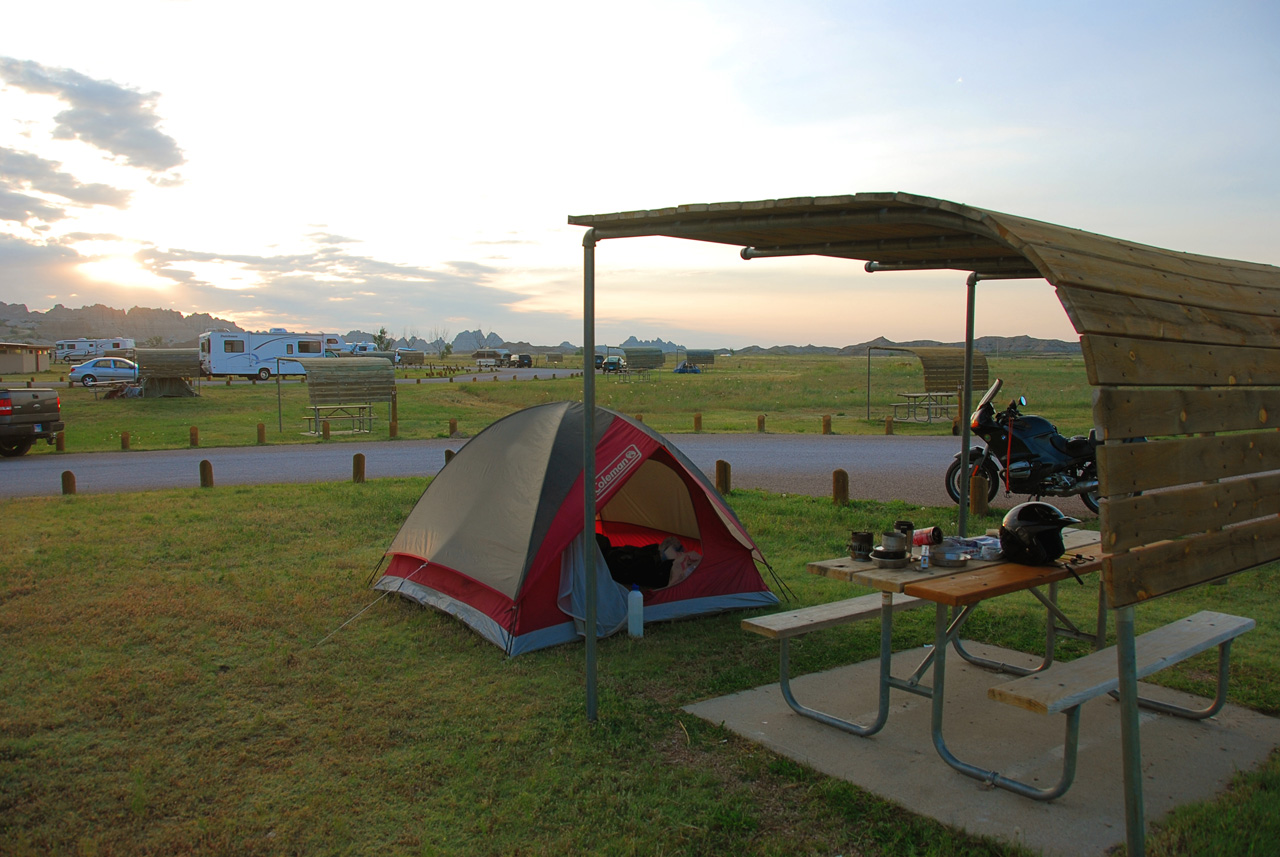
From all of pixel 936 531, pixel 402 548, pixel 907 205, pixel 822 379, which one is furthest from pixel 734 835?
pixel 822 379

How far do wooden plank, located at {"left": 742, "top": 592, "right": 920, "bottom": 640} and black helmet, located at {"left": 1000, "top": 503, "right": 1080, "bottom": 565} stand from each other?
0.78 metres

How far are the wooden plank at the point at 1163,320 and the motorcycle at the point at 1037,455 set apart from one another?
232 inches

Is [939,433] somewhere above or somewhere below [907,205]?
below

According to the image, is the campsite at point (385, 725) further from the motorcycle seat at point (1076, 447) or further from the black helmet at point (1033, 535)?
the motorcycle seat at point (1076, 447)

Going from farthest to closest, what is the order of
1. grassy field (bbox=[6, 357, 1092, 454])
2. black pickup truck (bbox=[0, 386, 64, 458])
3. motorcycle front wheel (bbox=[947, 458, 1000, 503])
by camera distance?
grassy field (bbox=[6, 357, 1092, 454]) < black pickup truck (bbox=[0, 386, 64, 458]) < motorcycle front wheel (bbox=[947, 458, 1000, 503])

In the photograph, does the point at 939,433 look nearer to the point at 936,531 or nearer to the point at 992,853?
the point at 936,531

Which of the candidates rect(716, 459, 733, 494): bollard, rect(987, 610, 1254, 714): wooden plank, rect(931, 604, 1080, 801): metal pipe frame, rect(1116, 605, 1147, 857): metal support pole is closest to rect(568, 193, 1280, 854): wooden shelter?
rect(1116, 605, 1147, 857): metal support pole

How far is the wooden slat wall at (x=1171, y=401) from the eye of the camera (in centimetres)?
312

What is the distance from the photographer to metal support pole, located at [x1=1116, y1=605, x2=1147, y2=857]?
3.18m

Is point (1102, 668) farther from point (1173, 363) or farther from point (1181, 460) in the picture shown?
point (1173, 363)

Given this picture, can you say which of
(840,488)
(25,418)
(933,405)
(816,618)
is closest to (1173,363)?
(816,618)

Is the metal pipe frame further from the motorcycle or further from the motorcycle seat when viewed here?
the motorcycle seat

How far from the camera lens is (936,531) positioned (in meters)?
4.83

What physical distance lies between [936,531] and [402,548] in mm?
4483
